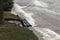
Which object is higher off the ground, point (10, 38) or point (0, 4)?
point (0, 4)

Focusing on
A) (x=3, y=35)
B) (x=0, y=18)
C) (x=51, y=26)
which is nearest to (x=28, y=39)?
(x=3, y=35)

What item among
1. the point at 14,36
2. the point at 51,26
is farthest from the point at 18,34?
the point at 51,26

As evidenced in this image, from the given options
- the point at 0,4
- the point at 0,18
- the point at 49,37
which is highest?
the point at 0,4

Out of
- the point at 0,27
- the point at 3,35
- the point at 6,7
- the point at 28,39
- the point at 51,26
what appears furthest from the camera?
the point at 6,7

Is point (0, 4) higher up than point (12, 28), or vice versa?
point (0, 4)

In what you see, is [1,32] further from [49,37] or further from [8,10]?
[8,10]

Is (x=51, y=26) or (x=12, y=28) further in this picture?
(x=51, y=26)

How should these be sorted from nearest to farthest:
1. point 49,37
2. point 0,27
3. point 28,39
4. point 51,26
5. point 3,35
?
1. point 28,39
2. point 3,35
3. point 49,37
4. point 0,27
5. point 51,26

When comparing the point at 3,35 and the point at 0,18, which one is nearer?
the point at 3,35

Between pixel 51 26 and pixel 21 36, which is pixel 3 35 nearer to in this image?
pixel 21 36
